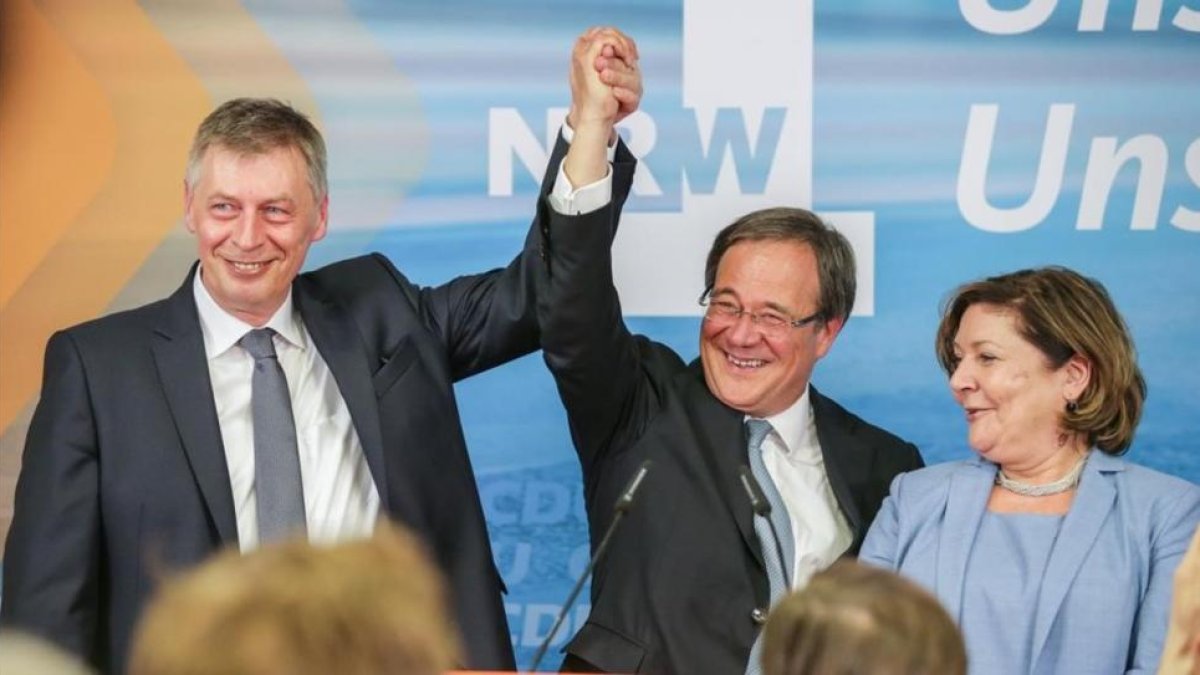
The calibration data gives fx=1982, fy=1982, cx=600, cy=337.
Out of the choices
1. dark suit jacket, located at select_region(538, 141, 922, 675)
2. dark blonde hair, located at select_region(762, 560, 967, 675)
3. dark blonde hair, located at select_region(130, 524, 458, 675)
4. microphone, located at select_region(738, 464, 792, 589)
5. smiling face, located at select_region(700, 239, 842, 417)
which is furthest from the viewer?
smiling face, located at select_region(700, 239, 842, 417)

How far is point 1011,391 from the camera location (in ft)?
11.7

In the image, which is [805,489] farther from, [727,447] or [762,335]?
[762,335]

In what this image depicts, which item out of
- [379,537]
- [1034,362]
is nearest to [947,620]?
[379,537]

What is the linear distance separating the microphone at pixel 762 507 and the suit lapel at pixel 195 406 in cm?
87

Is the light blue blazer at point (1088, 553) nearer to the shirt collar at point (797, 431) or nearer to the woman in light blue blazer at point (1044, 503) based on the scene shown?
the woman in light blue blazer at point (1044, 503)

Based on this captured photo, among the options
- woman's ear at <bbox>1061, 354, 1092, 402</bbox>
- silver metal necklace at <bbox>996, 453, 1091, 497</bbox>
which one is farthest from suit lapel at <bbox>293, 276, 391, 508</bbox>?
woman's ear at <bbox>1061, 354, 1092, 402</bbox>

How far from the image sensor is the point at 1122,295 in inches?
177

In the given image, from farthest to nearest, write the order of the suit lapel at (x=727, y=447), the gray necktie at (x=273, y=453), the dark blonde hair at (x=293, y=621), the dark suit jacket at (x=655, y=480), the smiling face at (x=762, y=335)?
the smiling face at (x=762, y=335) → the suit lapel at (x=727, y=447) → the dark suit jacket at (x=655, y=480) → the gray necktie at (x=273, y=453) → the dark blonde hair at (x=293, y=621)

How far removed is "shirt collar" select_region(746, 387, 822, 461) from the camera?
3.85m

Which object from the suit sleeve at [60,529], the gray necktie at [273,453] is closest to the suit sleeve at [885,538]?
the gray necktie at [273,453]

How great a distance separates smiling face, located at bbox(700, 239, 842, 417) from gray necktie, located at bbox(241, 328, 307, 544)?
0.87 meters

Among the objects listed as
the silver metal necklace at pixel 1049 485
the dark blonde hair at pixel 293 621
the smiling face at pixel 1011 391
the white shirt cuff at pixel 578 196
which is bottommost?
the silver metal necklace at pixel 1049 485

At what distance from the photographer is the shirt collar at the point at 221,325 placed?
11.4 ft

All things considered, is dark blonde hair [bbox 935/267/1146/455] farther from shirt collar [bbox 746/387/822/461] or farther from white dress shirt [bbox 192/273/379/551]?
white dress shirt [bbox 192/273/379/551]
